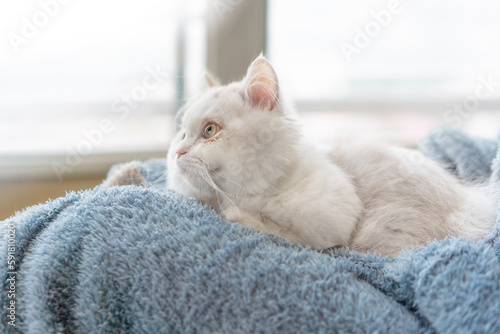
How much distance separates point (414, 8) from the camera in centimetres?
219

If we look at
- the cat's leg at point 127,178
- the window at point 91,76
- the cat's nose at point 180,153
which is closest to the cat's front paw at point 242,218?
the cat's nose at point 180,153

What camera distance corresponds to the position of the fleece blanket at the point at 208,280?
607mm

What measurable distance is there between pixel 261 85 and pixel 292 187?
0.76ft

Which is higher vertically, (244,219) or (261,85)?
(261,85)

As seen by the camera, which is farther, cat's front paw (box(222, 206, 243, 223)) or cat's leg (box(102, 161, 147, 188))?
cat's leg (box(102, 161, 147, 188))

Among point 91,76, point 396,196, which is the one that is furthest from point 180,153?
point 91,76

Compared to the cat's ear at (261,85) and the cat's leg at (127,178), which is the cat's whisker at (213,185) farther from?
the cat's leg at (127,178)

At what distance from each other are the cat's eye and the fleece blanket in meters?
0.19

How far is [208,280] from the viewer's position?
0.64 metres

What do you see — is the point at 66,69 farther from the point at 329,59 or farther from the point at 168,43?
the point at 329,59

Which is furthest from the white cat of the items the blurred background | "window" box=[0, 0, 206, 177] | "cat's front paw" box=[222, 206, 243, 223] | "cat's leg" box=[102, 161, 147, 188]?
"window" box=[0, 0, 206, 177]

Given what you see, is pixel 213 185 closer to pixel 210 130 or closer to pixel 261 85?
pixel 210 130

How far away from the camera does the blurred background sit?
64.3 inches

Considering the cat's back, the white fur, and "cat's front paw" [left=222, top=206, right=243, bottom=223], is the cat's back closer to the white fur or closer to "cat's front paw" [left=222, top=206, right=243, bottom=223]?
the white fur
